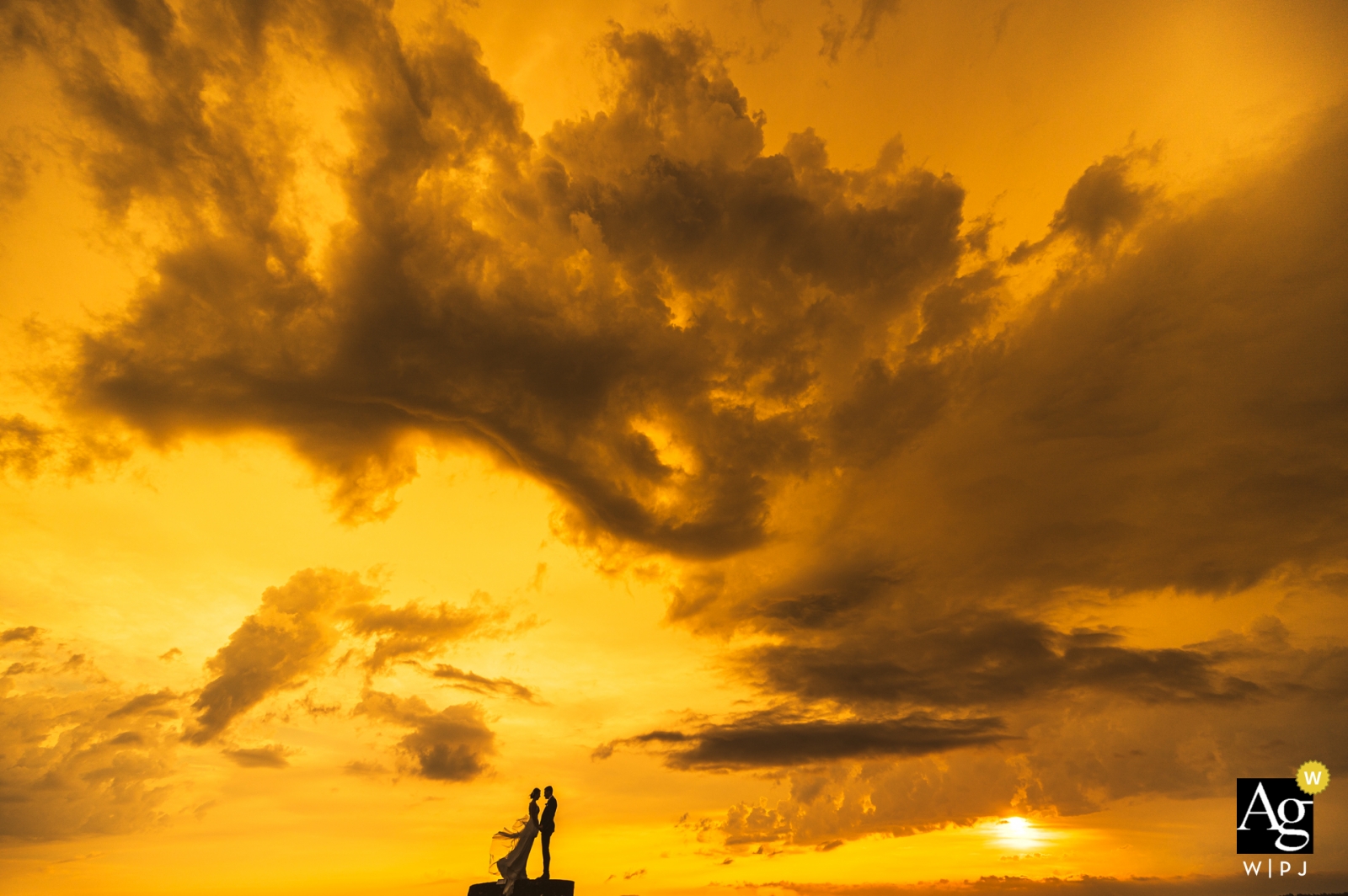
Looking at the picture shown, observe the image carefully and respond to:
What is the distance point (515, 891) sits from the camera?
88.6 feet

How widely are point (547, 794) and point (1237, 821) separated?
3843cm

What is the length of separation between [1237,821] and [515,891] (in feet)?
129

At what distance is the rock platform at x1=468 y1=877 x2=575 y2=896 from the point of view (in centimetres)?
2706

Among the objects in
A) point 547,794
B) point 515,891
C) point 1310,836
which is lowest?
point 1310,836

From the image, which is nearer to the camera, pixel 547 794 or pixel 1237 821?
pixel 547 794

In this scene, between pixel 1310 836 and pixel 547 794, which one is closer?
pixel 547 794

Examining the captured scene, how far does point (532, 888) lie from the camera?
27.1 meters

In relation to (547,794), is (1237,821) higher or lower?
lower

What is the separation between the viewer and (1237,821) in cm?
3875

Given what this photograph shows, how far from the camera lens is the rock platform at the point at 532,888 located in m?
27.1

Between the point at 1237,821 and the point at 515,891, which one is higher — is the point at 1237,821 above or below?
below

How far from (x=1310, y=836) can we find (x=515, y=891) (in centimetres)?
4557

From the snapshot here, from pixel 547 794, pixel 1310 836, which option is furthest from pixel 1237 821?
pixel 547 794

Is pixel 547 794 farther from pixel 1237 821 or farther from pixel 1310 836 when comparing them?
pixel 1310 836
